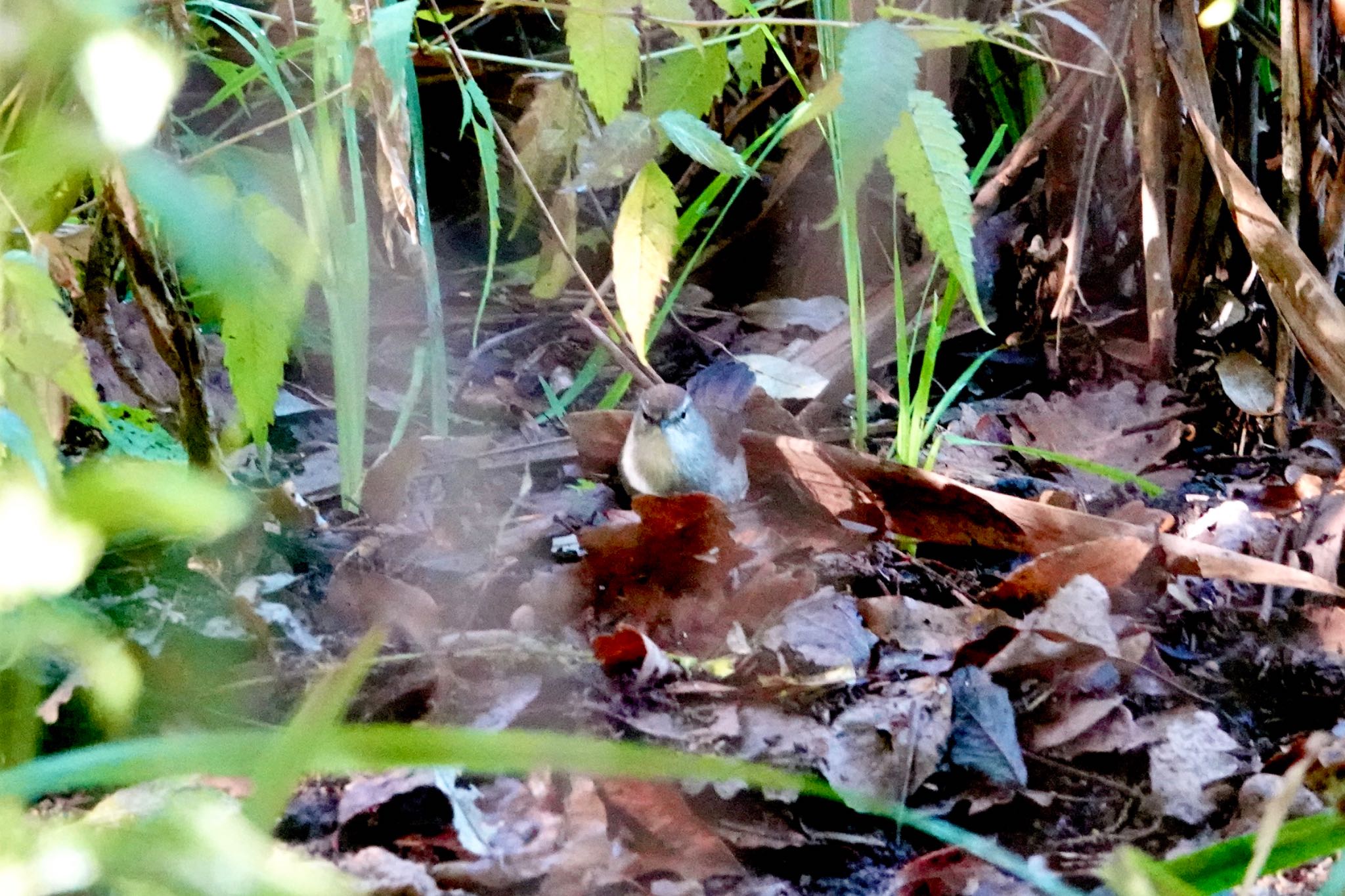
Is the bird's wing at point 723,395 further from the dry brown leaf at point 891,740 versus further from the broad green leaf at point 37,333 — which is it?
the broad green leaf at point 37,333

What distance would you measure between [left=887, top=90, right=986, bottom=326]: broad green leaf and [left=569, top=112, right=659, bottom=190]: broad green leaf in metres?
0.28

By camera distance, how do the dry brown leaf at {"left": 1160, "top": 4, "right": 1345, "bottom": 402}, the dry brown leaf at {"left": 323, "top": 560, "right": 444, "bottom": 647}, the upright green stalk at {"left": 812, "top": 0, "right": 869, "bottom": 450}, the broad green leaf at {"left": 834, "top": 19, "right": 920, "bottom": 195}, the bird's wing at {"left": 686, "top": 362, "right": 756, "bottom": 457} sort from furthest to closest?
the bird's wing at {"left": 686, "top": 362, "right": 756, "bottom": 457} < the dry brown leaf at {"left": 1160, "top": 4, "right": 1345, "bottom": 402} < the upright green stalk at {"left": 812, "top": 0, "right": 869, "bottom": 450} < the dry brown leaf at {"left": 323, "top": 560, "right": 444, "bottom": 647} < the broad green leaf at {"left": 834, "top": 19, "right": 920, "bottom": 195}

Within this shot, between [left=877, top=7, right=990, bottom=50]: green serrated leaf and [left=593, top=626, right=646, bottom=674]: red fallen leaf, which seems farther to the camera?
[left=593, top=626, right=646, bottom=674]: red fallen leaf

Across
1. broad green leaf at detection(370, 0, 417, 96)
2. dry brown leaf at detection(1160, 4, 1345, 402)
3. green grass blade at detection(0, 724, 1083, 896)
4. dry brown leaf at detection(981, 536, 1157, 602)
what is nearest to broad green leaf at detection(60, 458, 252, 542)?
green grass blade at detection(0, 724, 1083, 896)

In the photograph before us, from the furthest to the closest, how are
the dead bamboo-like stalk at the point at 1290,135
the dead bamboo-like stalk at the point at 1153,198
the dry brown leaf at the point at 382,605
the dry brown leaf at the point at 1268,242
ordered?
the dead bamboo-like stalk at the point at 1153,198
the dead bamboo-like stalk at the point at 1290,135
the dry brown leaf at the point at 1268,242
the dry brown leaf at the point at 382,605

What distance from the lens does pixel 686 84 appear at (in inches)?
48.9

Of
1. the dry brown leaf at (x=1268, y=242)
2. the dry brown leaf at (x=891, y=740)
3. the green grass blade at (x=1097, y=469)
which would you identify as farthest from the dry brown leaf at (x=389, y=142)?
the dry brown leaf at (x=1268, y=242)

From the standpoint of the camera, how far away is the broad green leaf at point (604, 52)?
106cm

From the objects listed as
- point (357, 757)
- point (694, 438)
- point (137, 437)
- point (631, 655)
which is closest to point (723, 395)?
point (694, 438)

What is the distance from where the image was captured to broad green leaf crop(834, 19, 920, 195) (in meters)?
0.84

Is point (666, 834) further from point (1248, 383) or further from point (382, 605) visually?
point (1248, 383)

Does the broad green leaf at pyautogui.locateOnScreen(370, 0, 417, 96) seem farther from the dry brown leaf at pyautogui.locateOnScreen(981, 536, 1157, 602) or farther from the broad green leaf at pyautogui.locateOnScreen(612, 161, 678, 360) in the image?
the dry brown leaf at pyautogui.locateOnScreen(981, 536, 1157, 602)

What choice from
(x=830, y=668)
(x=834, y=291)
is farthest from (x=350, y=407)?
(x=834, y=291)

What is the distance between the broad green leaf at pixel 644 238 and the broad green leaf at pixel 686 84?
0.10 meters
